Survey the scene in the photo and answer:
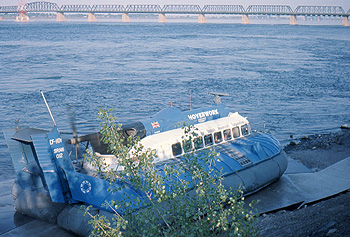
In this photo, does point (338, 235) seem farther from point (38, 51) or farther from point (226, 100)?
point (38, 51)

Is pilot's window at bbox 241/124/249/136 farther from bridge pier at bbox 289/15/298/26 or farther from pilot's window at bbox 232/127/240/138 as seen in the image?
bridge pier at bbox 289/15/298/26

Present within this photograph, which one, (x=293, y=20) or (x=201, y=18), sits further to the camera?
(x=201, y=18)

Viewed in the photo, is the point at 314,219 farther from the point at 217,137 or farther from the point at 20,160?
the point at 20,160

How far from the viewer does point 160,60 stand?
50.2 m

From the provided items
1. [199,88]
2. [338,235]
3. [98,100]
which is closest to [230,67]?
[199,88]

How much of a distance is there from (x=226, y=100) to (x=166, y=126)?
1733cm

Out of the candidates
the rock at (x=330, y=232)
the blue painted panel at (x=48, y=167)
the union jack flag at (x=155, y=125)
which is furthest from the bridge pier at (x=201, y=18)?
the rock at (x=330, y=232)

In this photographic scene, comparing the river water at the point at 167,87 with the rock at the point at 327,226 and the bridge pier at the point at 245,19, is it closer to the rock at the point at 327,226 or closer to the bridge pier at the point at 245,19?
the rock at the point at 327,226

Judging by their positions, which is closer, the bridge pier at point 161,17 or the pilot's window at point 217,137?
the pilot's window at point 217,137

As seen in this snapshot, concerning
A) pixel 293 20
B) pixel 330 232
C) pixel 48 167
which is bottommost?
pixel 330 232

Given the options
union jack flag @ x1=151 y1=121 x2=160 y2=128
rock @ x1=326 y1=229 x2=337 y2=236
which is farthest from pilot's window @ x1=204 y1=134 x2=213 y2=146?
rock @ x1=326 y1=229 x2=337 y2=236

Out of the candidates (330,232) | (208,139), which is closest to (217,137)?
(208,139)

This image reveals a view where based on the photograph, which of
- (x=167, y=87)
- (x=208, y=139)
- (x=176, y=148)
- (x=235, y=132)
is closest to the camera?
(x=176, y=148)

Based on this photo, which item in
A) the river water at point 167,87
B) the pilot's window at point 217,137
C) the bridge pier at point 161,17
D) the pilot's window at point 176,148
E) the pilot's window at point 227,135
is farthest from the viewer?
the bridge pier at point 161,17
